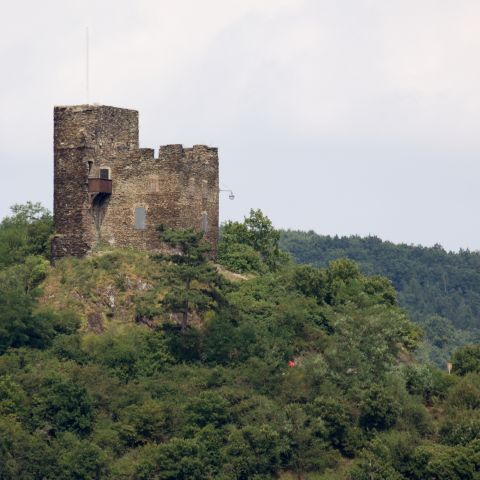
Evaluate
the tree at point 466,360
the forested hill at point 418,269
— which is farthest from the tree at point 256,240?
the forested hill at point 418,269

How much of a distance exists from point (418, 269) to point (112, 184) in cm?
11706

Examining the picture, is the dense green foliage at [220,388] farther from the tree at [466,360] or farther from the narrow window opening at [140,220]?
the narrow window opening at [140,220]

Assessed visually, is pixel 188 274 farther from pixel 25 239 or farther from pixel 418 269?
pixel 418 269

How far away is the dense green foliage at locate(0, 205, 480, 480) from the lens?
63219 mm

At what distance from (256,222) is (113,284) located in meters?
12.8

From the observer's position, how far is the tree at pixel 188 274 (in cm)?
6712

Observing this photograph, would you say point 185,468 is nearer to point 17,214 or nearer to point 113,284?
point 113,284

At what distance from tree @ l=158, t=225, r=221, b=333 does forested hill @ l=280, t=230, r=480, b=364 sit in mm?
104150

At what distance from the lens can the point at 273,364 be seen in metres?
67.6

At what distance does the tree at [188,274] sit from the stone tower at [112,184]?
4.53 feet

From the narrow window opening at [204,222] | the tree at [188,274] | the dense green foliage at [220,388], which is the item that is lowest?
the dense green foliage at [220,388]

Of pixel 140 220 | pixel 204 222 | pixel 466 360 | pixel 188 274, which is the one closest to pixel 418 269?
pixel 466 360

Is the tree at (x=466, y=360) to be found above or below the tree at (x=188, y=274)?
below

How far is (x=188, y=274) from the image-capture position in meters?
67.3
